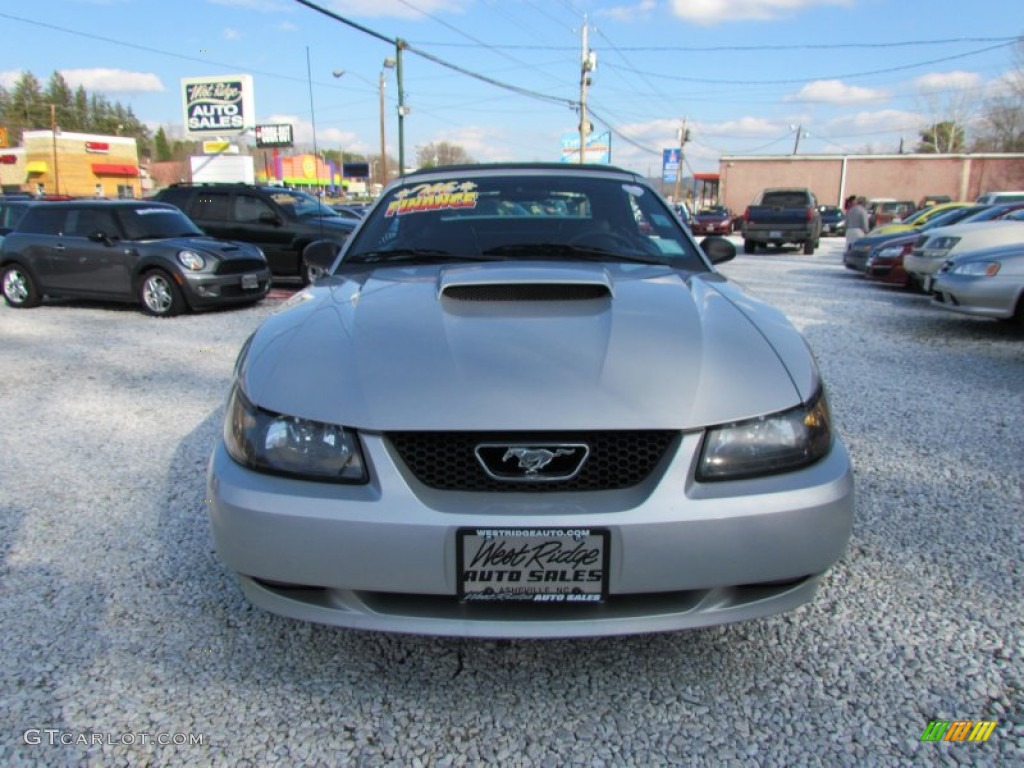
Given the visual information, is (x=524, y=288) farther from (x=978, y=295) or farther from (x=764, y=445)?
(x=978, y=295)

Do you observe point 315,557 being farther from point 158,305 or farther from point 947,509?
point 158,305

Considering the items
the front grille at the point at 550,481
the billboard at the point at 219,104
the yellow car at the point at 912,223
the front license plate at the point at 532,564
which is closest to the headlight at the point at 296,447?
the front grille at the point at 550,481

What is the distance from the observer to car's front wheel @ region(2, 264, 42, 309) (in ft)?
31.9

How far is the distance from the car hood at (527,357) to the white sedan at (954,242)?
24.8 ft

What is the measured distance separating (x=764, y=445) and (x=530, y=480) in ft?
1.94

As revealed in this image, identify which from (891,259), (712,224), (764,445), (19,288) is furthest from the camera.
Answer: (712,224)

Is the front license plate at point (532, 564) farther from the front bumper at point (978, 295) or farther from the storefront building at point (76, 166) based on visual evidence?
the storefront building at point (76, 166)

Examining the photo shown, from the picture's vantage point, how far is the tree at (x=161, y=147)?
112 meters

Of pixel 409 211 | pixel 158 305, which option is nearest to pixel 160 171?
pixel 158 305

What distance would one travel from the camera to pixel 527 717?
6.09 ft

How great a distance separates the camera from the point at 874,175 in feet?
153

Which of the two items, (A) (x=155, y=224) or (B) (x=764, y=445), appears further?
(A) (x=155, y=224)

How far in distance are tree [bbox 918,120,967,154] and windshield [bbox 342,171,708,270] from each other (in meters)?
77.6

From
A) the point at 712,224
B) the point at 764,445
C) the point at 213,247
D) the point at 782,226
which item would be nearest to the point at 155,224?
the point at 213,247
